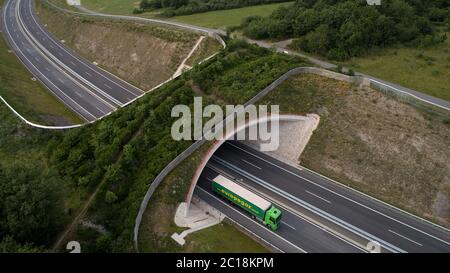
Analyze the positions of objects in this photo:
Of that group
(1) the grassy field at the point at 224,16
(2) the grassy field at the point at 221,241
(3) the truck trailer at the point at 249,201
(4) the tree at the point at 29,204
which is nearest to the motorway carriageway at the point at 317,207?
(3) the truck trailer at the point at 249,201

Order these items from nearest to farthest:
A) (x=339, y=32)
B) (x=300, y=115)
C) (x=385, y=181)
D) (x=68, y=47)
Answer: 1. (x=385, y=181)
2. (x=300, y=115)
3. (x=339, y=32)
4. (x=68, y=47)

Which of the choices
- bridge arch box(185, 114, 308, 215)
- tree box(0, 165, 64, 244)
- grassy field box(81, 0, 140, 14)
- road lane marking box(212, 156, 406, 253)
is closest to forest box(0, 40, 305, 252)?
tree box(0, 165, 64, 244)

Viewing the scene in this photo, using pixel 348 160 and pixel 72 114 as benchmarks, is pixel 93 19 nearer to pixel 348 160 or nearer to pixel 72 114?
pixel 72 114

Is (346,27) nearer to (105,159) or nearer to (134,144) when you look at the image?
(134,144)

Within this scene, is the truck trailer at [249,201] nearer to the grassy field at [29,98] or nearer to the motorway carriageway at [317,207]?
the motorway carriageway at [317,207]

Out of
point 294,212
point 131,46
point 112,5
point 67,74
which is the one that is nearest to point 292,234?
point 294,212

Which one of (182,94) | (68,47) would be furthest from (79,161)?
(68,47)
